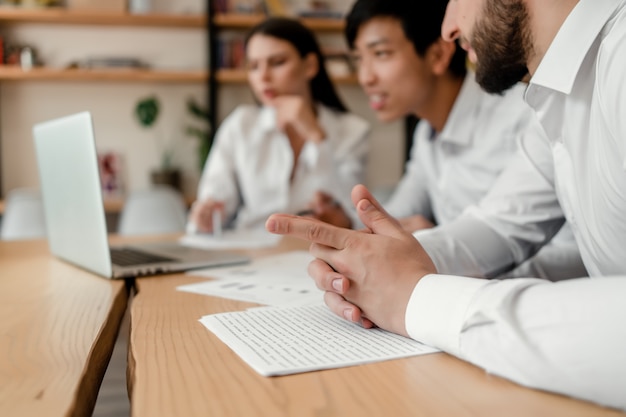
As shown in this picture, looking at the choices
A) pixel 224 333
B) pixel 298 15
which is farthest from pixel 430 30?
pixel 298 15

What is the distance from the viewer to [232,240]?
5.51ft

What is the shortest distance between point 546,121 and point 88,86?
145 inches

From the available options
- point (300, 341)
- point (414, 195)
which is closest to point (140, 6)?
point (414, 195)

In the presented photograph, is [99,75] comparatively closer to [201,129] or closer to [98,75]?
[98,75]

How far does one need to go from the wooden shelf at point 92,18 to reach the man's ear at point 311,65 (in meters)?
1.63

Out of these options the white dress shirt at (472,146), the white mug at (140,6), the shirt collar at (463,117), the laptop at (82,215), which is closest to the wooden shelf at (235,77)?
the white mug at (140,6)

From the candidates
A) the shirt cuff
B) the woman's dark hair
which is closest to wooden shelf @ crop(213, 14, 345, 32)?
the woman's dark hair

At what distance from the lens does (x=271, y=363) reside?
0.56 meters

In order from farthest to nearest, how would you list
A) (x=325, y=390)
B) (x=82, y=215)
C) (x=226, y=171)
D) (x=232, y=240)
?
(x=226, y=171)
(x=232, y=240)
(x=82, y=215)
(x=325, y=390)

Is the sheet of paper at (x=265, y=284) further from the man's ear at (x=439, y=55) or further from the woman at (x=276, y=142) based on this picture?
the woman at (x=276, y=142)

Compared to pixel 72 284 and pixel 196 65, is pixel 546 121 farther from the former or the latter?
pixel 196 65

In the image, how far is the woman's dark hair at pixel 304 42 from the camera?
241 cm

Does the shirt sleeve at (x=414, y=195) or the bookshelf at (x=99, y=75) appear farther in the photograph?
the bookshelf at (x=99, y=75)

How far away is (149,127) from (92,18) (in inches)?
30.1
